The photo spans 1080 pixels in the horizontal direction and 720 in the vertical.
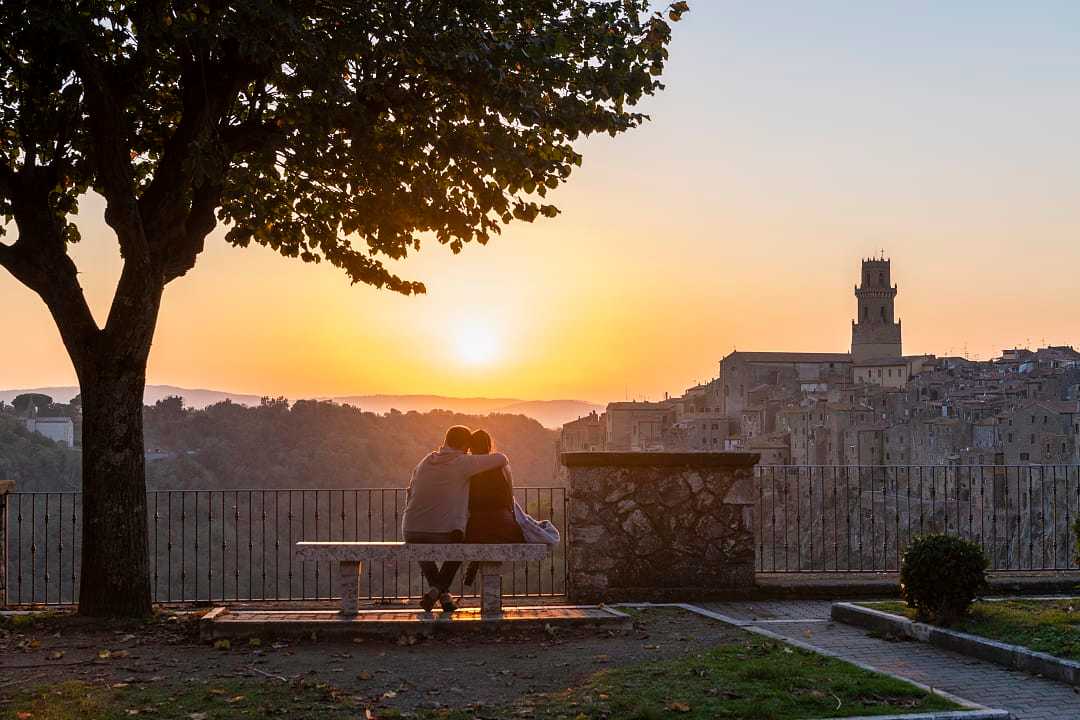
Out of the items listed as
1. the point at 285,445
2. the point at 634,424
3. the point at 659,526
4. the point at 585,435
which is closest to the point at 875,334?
the point at 634,424

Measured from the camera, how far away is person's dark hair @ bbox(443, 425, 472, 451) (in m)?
10.4

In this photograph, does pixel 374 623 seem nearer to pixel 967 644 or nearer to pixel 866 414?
pixel 967 644

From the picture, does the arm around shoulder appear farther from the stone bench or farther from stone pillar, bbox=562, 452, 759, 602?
stone pillar, bbox=562, 452, 759, 602

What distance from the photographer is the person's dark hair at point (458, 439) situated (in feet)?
34.0

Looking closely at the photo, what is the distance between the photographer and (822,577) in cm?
1288

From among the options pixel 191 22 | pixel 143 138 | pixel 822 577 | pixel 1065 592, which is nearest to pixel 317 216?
pixel 143 138

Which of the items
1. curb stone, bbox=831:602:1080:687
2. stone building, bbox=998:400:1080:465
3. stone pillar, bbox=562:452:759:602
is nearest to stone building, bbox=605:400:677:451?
stone building, bbox=998:400:1080:465

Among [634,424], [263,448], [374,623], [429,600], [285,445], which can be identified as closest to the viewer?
[374,623]

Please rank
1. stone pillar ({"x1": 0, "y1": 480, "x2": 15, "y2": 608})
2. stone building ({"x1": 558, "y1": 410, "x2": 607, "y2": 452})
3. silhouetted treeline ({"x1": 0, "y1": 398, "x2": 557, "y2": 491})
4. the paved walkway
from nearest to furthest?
the paved walkway
stone pillar ({"x1": 0, "y1": 480, "x2": 15, "y2": 608})
silhouetted treeline ({"x1": 0, "y1": 398, "x2": 557, "y2": 491})
stone building ({"x1": 558, "y1": 410, "x2": 607, "y2": 452})

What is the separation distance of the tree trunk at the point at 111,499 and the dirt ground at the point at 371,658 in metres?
0.49

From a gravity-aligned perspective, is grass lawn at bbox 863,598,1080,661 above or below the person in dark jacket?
below

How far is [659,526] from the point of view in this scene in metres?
12.2

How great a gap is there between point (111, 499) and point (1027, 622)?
850 centimetres

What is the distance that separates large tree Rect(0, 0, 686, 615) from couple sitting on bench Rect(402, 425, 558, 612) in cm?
285
